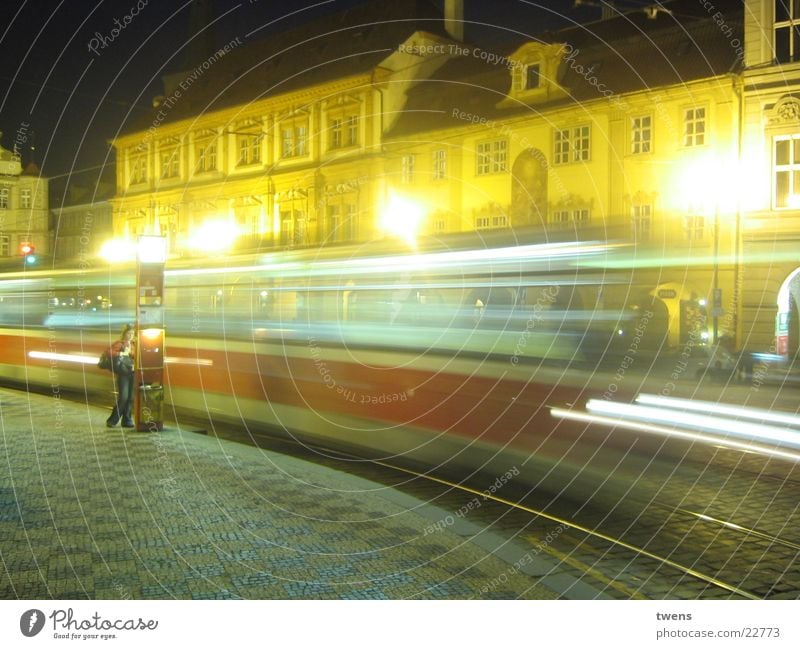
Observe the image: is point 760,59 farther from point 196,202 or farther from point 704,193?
point 196,202

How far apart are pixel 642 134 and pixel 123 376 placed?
2366cm

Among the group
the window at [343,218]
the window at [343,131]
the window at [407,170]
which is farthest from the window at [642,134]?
the window at [343,131]

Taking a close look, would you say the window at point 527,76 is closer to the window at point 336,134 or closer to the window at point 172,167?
the window at point 336,134

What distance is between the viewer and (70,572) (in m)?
6.66

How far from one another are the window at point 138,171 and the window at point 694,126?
22.3 meters

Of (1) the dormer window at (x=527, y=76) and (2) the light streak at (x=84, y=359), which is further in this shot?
(1) the dormer window at (x=527, y=76)

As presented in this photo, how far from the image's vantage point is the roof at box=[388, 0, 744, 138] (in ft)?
105

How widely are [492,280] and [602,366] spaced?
1.48 metres

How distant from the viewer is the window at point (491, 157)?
1374 inches

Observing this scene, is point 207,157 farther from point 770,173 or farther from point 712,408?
point 712,408
